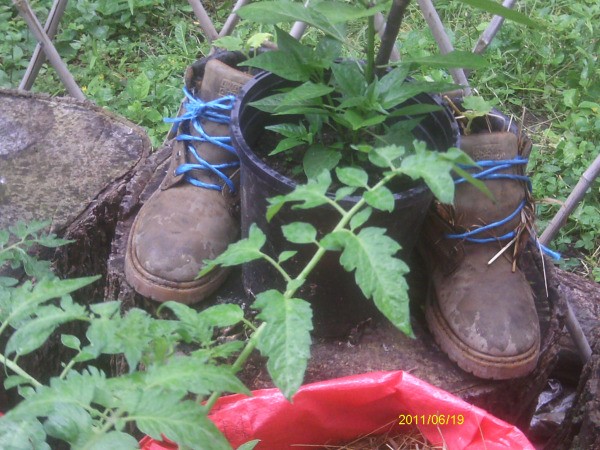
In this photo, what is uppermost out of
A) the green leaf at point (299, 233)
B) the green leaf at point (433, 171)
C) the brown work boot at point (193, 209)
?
the green leaf at point (433, 171)

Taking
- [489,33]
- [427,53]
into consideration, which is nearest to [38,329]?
[489,33]

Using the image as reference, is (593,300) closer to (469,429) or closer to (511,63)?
(469,429)

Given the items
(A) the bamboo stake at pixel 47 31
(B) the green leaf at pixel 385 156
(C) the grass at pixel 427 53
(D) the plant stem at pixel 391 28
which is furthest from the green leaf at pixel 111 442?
(C) the grass at pixel 427 53

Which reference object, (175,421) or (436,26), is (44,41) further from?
(175,421)

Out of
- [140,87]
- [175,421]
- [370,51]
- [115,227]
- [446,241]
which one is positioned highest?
[370,51]

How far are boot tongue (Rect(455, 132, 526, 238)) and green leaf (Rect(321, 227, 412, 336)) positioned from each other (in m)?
0.51

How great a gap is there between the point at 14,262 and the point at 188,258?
28 centimetres

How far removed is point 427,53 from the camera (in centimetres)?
250

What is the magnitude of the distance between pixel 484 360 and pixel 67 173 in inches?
36.3

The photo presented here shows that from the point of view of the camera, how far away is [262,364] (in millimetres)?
1243

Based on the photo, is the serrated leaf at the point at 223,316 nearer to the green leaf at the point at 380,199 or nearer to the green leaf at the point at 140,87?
the green leaf at the point at 380,199

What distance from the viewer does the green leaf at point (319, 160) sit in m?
1.05

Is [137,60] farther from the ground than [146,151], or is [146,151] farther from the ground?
[146,151]

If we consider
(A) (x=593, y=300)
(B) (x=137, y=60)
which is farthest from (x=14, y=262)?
(B) (x=137, y=60)
